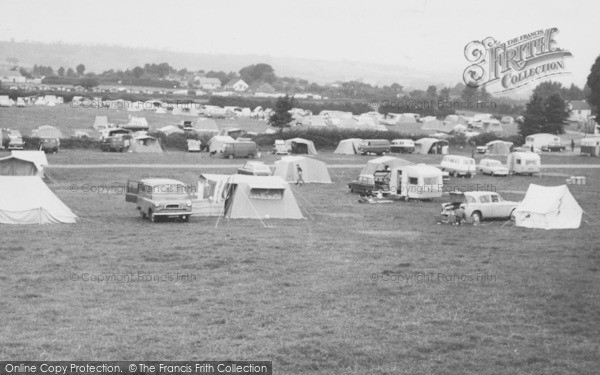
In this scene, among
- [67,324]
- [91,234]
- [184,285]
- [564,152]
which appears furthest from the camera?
[564,152]

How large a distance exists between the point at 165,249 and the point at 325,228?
6788 mm

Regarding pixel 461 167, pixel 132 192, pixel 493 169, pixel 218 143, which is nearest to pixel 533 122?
pixel 493 169

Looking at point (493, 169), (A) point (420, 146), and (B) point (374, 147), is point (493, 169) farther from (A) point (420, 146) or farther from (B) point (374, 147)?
(A) point (420, 146)

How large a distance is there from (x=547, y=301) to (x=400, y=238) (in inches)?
335

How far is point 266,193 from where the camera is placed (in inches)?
1092

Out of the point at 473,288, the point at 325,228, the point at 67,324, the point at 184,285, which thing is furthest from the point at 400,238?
the point at 67,324

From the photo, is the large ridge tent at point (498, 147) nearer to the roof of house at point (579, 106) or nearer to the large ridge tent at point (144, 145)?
the large ridge tent at point (144, 145)

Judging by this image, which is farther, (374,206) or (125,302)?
(374,206)

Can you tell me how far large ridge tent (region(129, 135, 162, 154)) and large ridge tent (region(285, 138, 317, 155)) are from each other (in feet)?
30.8

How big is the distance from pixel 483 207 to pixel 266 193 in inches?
309

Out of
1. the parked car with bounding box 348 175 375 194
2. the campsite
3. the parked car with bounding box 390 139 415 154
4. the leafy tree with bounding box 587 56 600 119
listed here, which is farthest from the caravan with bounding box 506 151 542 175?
the leafy tree with bounding box 587 56 600 119

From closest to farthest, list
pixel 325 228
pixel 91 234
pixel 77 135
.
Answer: pixel 91 234 < pixel 325 228 < pixel 77 135

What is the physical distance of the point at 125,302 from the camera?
15461 mm

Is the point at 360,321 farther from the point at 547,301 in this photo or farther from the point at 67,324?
the point at 67,324
